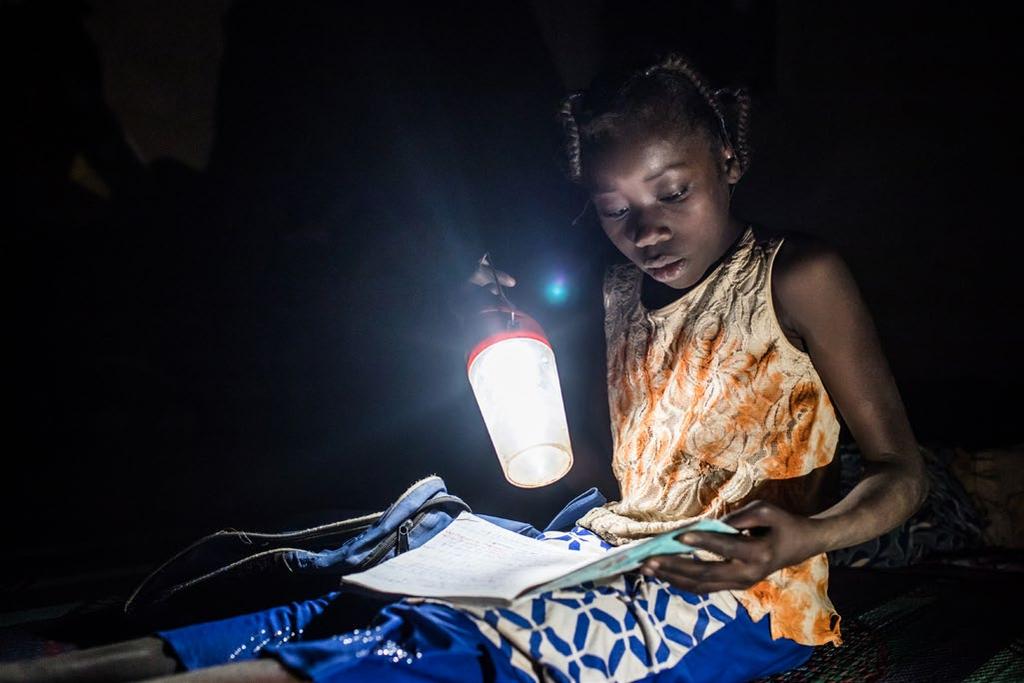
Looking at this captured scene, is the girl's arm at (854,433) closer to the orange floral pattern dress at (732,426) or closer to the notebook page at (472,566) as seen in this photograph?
the orange floral pattern dress at (732,426)

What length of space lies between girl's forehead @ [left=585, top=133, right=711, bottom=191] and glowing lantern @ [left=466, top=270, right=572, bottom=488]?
32 cm

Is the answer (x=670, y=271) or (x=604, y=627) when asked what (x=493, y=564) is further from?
(x=670, y=271)

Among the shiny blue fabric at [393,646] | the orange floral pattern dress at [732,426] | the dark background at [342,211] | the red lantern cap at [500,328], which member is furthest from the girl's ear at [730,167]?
the shiny blue fabric at [393,646]

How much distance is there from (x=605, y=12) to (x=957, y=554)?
76.0 inches

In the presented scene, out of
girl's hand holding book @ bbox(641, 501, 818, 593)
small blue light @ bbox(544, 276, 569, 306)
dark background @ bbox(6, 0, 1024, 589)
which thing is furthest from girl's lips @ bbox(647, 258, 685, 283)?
small blue light @ bbox(544, 276, 569, 306)

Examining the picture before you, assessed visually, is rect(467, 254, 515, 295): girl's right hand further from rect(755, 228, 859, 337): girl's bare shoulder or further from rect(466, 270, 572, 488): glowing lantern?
rect(755, 228, 859, 337): girl's bare shoulder

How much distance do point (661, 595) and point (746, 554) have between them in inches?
10.6

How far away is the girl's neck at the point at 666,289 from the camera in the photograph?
3.91 ft

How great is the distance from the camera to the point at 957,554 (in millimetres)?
1866

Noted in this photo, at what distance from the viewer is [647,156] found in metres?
1.11

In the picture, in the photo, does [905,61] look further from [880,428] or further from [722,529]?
[722,529]

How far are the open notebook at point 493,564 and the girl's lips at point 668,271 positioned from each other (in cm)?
53

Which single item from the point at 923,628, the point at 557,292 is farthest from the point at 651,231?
the point at 923,628

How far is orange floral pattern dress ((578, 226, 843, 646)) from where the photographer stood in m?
1.05
